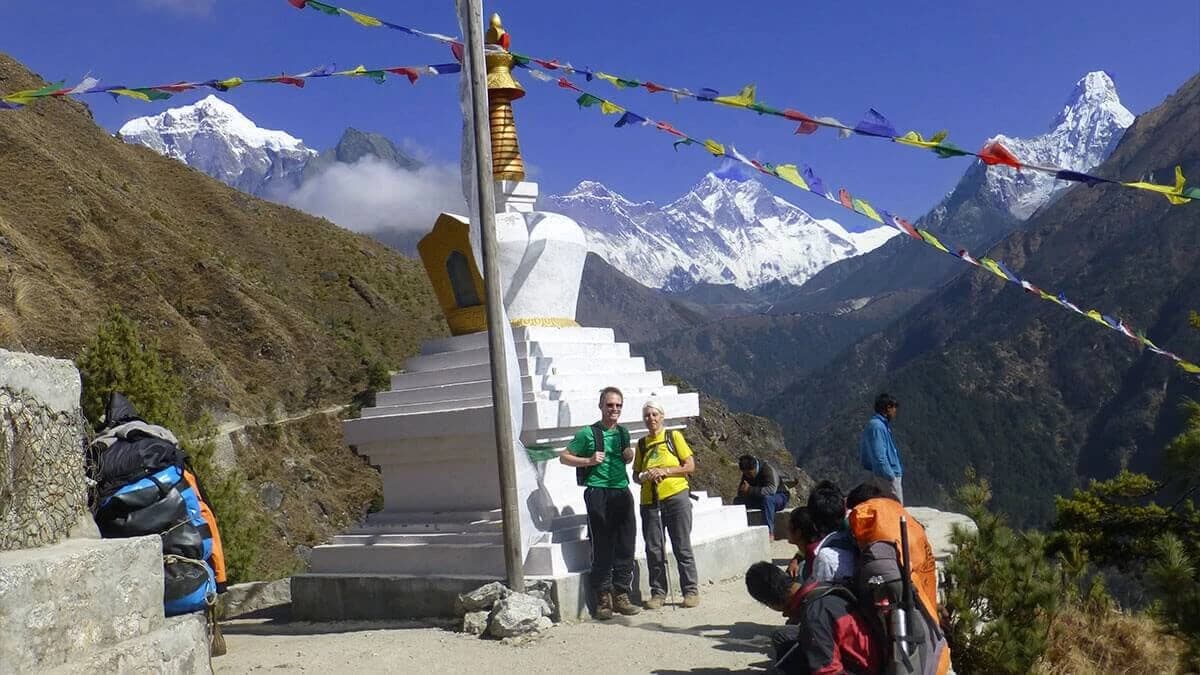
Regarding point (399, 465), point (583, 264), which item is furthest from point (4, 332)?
point (583, 264)

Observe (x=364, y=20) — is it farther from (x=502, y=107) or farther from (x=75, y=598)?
(x=75, y=598)

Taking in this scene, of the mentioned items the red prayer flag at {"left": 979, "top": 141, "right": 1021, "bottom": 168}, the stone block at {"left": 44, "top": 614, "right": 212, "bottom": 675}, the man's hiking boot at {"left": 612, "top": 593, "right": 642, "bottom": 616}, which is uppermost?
the red prayer flag at {"left": 979, "top": 141, "right": 1021, "bottom": 168}

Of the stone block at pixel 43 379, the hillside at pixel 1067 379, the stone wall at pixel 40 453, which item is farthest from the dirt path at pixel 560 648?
the hillside at pixel 1067 379

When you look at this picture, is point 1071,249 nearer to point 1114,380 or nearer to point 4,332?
point 1114,380

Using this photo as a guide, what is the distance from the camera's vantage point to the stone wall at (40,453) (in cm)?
426

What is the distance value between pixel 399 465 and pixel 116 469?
3823 mm

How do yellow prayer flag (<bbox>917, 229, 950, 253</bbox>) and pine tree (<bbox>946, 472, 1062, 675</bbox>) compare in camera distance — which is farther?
yellow prayer flag (<bbox>917, 229, 950, 253</bbox>)

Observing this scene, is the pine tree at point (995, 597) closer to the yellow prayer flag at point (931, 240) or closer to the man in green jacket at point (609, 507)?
the man in green jacket at point (609, 507)

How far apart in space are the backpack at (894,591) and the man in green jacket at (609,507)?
2847 millimetres

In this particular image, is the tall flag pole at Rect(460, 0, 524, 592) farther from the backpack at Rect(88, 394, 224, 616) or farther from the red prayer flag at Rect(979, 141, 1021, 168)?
the red prayer flag at Rect(979, 141, 1021, 168)

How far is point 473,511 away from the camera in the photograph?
824 centimetres

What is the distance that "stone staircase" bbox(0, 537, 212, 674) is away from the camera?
13.3ft

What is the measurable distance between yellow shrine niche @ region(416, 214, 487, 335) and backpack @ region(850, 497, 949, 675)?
489 cm

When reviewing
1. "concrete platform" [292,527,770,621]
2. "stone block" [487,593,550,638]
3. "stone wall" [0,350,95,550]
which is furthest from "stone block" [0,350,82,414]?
"concrete platform" [292,527,770,621]
